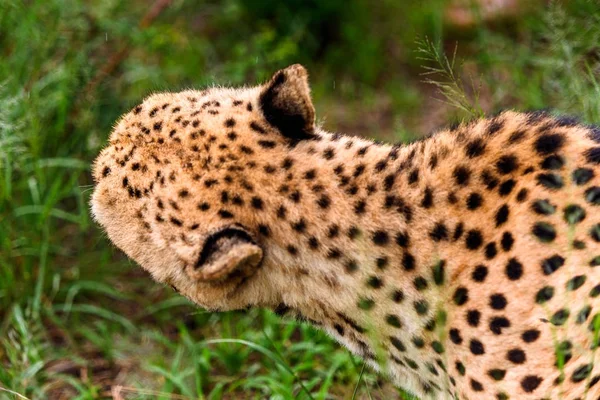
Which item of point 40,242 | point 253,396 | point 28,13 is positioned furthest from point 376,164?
point 28,13

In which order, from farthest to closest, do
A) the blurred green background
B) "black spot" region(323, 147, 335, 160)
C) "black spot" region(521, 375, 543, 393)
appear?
the blurred green background → "black spot" region(323, 147, 335, 160) → "black spot" region(521, 375, 543, 393)

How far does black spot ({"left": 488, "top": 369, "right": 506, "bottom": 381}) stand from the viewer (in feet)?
9.11

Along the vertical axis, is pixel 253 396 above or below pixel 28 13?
below

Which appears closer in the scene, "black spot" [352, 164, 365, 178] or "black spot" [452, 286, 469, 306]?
"black spot" [452, 286, 469, 306]

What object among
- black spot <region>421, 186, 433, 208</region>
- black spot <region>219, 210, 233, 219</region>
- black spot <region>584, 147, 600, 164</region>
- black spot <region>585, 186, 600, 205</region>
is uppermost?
black spot <region>584, 147, 600, 164</region>

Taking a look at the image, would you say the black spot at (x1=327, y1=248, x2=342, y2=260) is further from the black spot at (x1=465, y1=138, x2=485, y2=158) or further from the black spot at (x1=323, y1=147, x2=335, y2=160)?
the black spot at (x1=465, y1=138, x2=485, y2=158)

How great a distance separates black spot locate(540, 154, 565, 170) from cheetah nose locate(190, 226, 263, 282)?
89cm

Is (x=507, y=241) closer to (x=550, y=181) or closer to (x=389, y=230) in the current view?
(x=550, y=181)

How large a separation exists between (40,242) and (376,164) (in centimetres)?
229

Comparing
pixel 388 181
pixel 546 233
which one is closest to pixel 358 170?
pixel 388 181

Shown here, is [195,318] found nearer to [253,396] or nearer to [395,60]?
[253,396]

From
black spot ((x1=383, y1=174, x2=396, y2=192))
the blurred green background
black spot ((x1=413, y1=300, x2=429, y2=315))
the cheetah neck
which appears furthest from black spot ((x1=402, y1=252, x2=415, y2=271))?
the blurred green background

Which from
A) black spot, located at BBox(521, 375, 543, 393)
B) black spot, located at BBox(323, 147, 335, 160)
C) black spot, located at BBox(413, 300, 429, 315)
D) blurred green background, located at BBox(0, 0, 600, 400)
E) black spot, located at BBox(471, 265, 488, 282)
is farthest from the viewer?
blurred green background, located at BBox(0, 0, 600, 400)

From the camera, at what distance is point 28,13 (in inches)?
198
